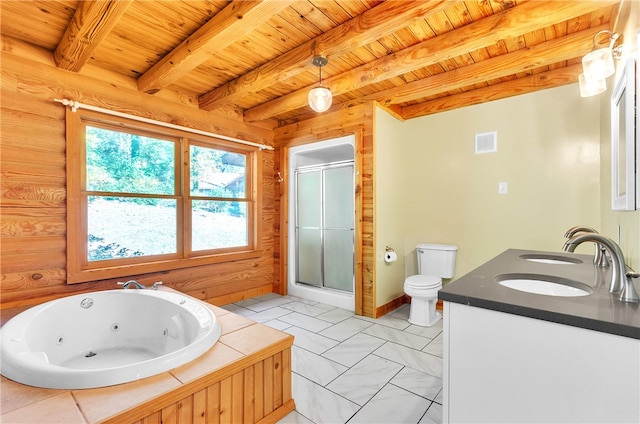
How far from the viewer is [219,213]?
340 cm

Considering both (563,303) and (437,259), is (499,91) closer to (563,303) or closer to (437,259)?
(437,259)

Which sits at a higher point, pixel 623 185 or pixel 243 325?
pixel 623 185

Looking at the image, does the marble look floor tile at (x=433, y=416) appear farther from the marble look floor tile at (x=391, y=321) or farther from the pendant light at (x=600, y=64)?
the pendant light at (x=600, y=64)

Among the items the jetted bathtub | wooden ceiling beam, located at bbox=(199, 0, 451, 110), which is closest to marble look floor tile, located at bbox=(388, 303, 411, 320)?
the jetted bathtub

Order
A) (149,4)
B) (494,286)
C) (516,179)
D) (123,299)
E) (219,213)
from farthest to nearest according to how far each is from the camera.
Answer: (219,213)
(516,179)
(123,299)
(149,4)
(494,286)

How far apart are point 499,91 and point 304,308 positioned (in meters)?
3.05

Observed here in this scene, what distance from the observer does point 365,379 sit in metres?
1.91

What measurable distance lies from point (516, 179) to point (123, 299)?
3.60m

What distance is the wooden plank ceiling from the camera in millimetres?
1699

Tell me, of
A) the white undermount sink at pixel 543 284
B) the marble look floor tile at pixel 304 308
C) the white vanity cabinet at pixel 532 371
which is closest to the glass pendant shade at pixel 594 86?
the white undermount sink at pixel 543 284

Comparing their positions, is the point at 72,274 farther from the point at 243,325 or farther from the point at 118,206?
the point at 243,325

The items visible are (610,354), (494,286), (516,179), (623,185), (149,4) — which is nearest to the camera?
(610,354)

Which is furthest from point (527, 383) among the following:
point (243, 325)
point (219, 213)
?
point (219, 213)

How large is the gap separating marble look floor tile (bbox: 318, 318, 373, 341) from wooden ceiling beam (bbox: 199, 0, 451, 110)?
2.25m
